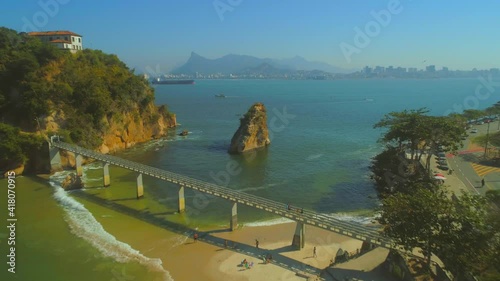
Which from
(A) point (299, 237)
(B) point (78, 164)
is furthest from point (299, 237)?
(B) point (78, 164)

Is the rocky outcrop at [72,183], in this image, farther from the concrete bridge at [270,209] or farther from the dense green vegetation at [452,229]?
the dense green vegetation at [452,229]

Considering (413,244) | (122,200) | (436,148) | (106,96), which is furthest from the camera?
(106,96)

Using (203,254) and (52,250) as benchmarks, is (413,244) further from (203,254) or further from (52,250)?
(52,250)

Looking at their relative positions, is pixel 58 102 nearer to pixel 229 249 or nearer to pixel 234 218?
pixel 234 218

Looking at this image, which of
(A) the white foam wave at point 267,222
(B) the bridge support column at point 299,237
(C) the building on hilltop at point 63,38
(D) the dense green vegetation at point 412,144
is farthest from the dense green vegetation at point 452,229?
(C) the building on hilltop at point 63,38

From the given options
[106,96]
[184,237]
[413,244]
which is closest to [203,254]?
[184,237]
